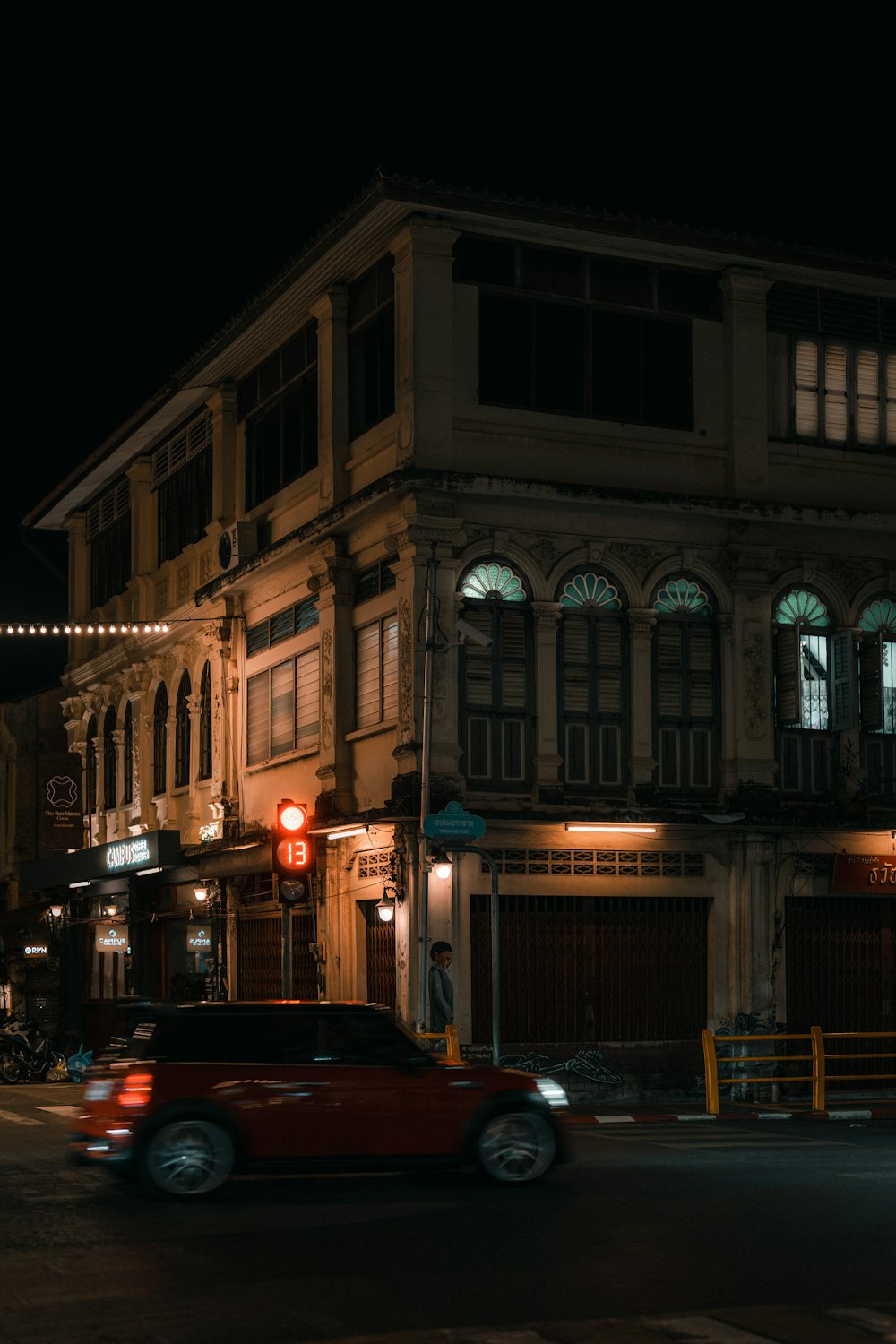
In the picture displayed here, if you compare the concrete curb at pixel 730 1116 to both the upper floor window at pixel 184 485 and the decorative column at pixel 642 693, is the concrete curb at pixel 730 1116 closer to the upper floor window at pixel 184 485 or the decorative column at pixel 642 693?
the decorative column at pixel 642 693

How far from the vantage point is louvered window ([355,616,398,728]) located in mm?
25328

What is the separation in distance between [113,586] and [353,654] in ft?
44.1

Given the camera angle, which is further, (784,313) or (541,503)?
(784,313)

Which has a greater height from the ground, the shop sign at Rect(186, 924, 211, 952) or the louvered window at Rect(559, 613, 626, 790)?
the louvered window at Rect(559, 613, 626, 790)

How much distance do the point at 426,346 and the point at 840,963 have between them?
10.8m

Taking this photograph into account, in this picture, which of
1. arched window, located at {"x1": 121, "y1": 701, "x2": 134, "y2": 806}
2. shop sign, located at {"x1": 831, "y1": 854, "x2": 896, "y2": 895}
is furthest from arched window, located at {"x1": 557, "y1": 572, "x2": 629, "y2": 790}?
arched window, located at {"x1": 121, "y1": 701, "x2": 134, "y2": 806}

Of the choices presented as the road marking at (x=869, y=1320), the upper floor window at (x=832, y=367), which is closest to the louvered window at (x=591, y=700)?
the upper floor window at (x=832, y=367)

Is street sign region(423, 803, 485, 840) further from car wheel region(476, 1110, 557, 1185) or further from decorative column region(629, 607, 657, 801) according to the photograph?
car wheel region(476, 1110, 557, 1185)

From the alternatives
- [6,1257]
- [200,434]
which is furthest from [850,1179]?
[200,434]

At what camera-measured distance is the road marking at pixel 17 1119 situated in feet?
70.4

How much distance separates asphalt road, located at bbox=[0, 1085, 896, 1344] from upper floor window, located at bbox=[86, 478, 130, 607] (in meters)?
23.6

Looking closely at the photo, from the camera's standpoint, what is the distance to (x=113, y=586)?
38875 millimetres

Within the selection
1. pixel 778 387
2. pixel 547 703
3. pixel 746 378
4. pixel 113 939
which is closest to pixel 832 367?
pixel 778 387

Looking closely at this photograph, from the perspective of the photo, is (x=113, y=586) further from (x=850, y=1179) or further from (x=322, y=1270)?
(x=322, y=1270)
